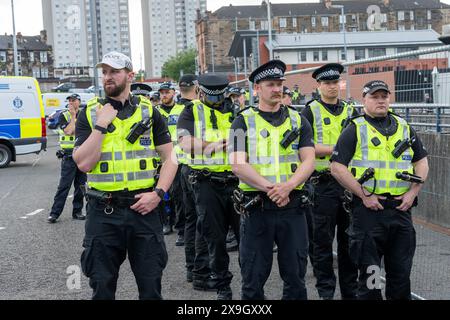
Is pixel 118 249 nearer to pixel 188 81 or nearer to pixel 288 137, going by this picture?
pixel 288 137

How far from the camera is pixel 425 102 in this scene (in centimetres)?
854

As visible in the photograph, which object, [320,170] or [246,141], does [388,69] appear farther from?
[246,141]

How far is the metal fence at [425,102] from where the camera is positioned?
7684mm

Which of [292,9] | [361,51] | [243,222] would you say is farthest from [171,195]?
[292,9]

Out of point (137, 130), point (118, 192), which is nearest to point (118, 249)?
point (118, 192)

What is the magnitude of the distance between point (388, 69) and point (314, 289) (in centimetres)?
315

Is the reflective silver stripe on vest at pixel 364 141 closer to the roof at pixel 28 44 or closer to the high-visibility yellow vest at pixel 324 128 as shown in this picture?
the high-visibility yellow vest at pixel 324 128

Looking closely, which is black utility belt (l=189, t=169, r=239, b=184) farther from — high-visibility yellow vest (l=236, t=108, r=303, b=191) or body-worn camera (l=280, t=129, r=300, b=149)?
body-worn camera (l=280, t=129, r=300, b=149)

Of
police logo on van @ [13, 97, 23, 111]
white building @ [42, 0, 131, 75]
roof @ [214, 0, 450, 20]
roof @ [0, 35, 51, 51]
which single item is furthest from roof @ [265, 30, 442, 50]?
white building @ [42, 0, 131, 75]

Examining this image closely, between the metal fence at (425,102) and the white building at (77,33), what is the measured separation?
13182cm

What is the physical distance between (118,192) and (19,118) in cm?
1736

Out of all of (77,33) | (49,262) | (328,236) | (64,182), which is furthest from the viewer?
(77,33)

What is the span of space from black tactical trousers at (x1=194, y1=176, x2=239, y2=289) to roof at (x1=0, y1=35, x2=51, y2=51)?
126 m

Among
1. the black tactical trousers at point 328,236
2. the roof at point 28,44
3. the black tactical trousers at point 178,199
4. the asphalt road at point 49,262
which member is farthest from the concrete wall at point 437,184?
the roof at point 28,44
